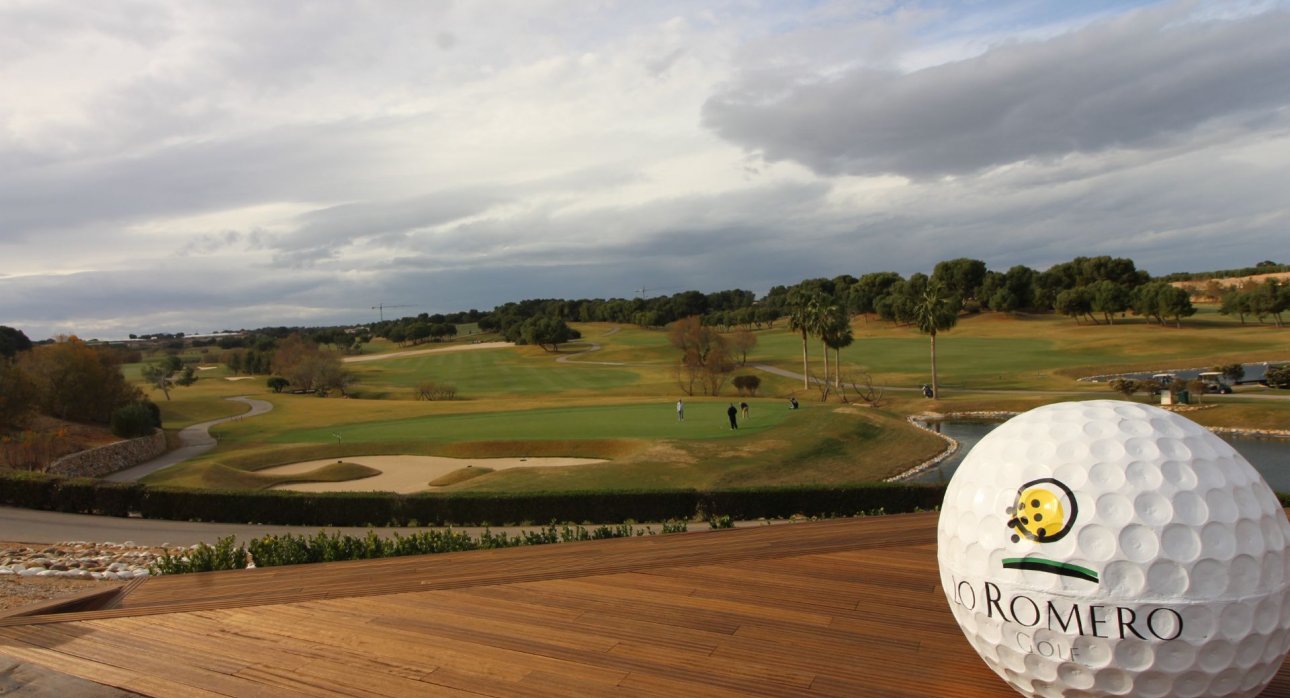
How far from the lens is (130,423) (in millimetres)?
47031

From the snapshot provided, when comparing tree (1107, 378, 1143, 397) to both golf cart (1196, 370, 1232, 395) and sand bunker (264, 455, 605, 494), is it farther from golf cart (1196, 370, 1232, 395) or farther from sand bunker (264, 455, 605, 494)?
sand bunker (264, 455, 605, 494)

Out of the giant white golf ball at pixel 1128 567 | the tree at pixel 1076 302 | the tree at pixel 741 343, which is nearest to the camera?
the giant white golf ball at pixel 1128 567

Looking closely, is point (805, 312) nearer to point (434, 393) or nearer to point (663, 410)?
point (663, 410)

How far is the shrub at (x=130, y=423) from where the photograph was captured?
4691 centimetres

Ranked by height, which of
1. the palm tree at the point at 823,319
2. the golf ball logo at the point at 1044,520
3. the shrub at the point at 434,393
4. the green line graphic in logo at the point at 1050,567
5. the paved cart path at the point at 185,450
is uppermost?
the palm tree at the point at 823,319

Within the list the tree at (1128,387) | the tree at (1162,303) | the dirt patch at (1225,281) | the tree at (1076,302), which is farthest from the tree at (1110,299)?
the tree at (1128,387)

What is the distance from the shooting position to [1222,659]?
4.24 meters

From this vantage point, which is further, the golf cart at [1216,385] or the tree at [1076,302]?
the tree at [1076,302]

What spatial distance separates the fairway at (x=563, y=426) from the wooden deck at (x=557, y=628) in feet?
91.2

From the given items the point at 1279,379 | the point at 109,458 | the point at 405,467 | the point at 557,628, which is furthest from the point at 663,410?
the point at 557,628

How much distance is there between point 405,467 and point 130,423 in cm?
2189

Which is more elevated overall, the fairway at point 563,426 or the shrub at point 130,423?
the shrub at point 130,423

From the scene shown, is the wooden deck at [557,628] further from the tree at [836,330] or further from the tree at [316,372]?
the tree at [316,372]

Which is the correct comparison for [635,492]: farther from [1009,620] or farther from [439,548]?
[1009,620]
